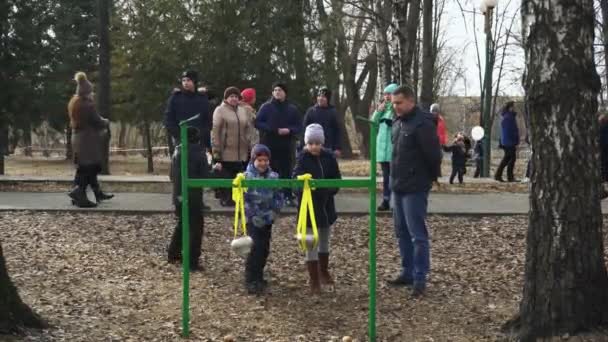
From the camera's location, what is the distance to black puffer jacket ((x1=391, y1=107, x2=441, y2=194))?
6914 mm

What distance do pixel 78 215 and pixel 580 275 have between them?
7.08 m

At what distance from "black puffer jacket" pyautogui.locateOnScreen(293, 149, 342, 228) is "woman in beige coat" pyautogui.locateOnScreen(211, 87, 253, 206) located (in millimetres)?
3445

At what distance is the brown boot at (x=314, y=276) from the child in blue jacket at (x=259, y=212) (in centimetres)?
41

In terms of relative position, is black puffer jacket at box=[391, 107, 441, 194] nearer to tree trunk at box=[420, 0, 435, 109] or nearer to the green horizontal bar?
the green horizontal bar

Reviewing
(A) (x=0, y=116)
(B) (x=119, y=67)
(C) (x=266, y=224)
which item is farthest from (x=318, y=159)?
(B) (x=119, y=67)

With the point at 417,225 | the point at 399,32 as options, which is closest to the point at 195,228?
the point at 417,225

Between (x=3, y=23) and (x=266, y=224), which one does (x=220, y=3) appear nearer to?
(x=3, y=23)

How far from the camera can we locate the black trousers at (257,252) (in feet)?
23.0

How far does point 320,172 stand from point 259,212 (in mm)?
626

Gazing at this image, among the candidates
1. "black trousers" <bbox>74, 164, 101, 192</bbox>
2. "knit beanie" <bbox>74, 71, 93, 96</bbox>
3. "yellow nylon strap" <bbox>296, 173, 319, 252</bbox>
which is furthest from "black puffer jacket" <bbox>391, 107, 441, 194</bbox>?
"black trousers" <bbox>74, 164, 101, 192</bbox>

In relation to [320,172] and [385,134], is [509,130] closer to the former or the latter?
[385,134]

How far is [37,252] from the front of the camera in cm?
849

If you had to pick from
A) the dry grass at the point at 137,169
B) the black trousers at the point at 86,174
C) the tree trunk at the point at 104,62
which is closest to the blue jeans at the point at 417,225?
the black trousers at the point at 86,174

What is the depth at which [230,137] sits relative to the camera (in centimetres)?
1059
